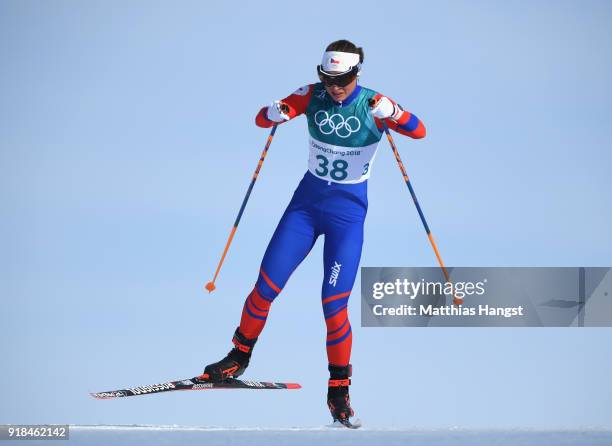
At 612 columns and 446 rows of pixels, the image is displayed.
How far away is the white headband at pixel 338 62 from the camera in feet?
31.3

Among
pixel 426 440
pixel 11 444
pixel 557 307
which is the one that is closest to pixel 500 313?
pixel 557 307

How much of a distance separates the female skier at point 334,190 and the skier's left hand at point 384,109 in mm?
10

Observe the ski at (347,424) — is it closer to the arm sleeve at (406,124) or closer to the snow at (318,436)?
the snow at (318,436)

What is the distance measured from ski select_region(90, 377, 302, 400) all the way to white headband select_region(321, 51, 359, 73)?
365 centimetres

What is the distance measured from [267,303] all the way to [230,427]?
149 centimetres

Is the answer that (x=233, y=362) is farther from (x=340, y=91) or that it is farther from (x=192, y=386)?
(x=340, y=91)

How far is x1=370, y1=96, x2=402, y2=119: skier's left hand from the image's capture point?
30.9 feet

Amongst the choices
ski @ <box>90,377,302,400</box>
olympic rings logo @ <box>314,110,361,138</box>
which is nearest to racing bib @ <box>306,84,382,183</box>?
olympic rings logo @ <box>314,110,361,138</box>

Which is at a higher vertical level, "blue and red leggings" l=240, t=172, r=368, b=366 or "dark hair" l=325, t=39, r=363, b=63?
"dark hair" l=325, t=39, r=363, b=63

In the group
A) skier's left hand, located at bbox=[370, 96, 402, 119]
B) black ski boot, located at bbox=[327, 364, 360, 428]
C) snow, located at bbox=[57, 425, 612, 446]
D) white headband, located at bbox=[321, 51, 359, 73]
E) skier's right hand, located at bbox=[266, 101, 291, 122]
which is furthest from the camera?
black ski boot, located at bbox=[327, 364, 360, 428]

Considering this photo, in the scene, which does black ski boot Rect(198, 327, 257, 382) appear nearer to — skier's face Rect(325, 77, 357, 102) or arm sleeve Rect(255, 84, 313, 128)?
arm sleeve Rect(255, 84, 313, 128)

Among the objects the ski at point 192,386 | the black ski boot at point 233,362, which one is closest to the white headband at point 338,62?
the black ski boot at point 233,362

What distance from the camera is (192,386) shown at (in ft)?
33.4

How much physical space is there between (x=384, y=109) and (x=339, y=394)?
3111 millimetres
